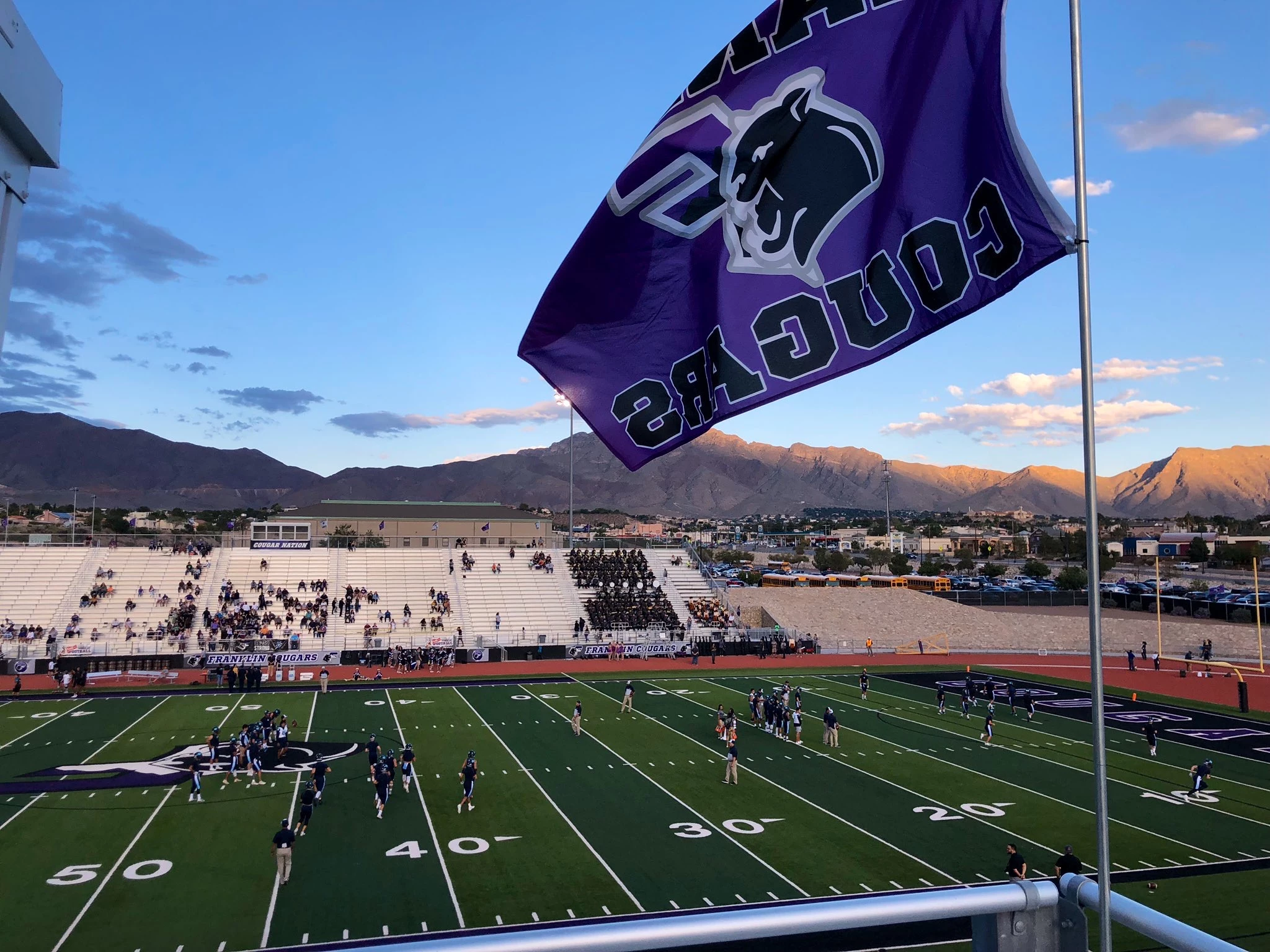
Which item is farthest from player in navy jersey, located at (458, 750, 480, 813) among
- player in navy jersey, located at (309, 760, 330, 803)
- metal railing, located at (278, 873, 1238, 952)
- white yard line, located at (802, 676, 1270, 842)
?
metal railing, located at (278, 873, 1238, 952)

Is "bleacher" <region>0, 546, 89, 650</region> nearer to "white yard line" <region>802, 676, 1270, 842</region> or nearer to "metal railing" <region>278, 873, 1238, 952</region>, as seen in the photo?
"white yard line" <region>802, 676, 1270, 842</region>

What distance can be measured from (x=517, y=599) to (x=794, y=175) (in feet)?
164

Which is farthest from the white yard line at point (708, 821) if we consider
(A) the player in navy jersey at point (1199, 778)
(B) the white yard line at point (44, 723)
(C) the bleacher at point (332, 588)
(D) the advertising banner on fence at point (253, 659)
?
(C) the bleacher at point (332, 588)

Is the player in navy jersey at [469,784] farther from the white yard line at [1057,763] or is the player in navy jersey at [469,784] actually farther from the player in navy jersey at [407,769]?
the white yard line at [1057,763]

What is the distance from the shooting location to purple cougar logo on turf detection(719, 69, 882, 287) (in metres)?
6.29

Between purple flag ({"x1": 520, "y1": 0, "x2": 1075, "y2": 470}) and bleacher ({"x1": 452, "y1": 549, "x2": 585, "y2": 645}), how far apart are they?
43895mm

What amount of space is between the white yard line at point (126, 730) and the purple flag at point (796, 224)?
970 inches

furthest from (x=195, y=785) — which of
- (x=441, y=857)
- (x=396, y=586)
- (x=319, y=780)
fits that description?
(x=396, y=586)

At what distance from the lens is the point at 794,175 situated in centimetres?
648

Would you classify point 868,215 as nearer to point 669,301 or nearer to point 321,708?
point 669,301

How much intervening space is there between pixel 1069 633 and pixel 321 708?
45.1m

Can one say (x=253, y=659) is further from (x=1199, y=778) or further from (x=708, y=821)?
(x=1199, y=778)

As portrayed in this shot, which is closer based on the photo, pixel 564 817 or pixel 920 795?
pixel 564 817

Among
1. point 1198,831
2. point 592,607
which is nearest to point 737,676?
point 592,607
